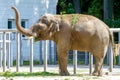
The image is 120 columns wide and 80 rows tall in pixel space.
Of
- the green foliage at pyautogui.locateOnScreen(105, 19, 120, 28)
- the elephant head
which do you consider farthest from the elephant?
the green foliage at pyautogui.locateOnScreen(105, 19, 120, 28)

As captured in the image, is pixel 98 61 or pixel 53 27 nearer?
pixel 53 27

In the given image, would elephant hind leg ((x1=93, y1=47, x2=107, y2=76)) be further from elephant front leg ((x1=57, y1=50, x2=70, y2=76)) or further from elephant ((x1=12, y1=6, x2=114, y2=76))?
elephant front leg ((x1=57, y1=50, x2=70, y2=76))

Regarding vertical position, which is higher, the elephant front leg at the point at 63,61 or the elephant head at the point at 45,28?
the elephant head at the point at 45,28

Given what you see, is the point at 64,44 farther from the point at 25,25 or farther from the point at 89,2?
the point at 89,2

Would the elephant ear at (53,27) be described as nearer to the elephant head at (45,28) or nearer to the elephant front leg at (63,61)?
the elephant head at (45,28)

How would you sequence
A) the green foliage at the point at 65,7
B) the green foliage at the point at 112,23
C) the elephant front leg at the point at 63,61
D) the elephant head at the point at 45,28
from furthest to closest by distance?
the green foliage at the point at 65,7, the green foliage at the point at 112,23, the elephant front leg at the point at 63,61, the elephant head at the point at 45,28

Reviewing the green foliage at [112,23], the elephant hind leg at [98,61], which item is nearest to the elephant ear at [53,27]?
the elephant hind leg at [98,61]

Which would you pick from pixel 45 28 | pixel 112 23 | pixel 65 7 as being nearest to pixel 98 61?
pixel 45 28

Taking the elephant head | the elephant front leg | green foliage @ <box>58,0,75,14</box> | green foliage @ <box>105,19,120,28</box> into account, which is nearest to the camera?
the elephant head

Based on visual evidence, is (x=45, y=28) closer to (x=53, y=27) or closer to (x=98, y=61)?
(x=53, y=27)

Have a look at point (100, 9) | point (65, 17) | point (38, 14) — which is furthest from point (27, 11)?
point (65, 17)

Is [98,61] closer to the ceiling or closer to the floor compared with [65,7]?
closer to the floor

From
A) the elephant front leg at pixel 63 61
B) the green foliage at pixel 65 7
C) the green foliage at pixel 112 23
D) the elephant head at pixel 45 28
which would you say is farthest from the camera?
the green foliage at pixel 65 7

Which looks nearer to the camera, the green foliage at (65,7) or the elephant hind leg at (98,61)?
the elephant hind leg at (98,61)
